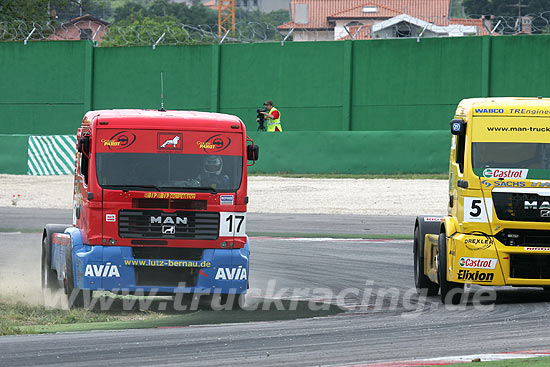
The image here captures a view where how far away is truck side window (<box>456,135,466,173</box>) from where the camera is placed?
39.9ft

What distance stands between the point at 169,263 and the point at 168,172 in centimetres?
102

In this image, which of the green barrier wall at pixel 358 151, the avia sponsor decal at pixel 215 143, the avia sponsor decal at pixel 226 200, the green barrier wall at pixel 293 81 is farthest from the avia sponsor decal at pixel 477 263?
the green barrier wall at pixel 293 81

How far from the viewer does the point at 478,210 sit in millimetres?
11820

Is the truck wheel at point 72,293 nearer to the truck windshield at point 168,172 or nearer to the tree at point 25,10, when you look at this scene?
the truck windshield at point 168,172

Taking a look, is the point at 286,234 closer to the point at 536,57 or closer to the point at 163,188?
the point at 163,188

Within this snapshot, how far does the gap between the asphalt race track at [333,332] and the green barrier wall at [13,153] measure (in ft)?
52.8

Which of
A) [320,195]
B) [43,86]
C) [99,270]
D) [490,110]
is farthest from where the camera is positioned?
[43,86]

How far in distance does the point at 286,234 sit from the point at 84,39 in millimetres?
18232

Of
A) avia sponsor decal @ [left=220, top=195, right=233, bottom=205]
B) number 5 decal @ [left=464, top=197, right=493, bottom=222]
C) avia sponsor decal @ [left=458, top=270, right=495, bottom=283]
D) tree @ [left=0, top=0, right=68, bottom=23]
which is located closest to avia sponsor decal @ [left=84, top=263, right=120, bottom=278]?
avia sponsor decal @ [left=220, top=195, right=233, bottom=205]

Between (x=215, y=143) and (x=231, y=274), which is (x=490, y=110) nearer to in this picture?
(x=215, y=143)

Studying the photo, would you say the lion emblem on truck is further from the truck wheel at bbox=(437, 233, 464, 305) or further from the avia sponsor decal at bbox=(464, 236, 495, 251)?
the avia sponsor decal at bbox=(464, 236, 495, 251)

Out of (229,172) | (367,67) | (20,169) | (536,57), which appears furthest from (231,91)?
(229,172)

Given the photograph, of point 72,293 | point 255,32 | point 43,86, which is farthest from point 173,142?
point 43,86

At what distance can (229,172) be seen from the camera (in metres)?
11.9
